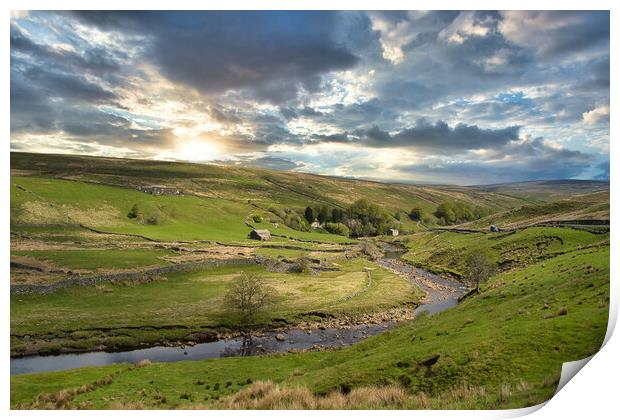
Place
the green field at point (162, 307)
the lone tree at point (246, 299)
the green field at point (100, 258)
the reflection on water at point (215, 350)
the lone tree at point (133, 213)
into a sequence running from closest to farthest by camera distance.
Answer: the reflection on water at point (215, 350) < the green field at point (162, 307) < the lone tree at point (246, 299) < the green field at point (100, 258) < the lone tree at point (133, 213)

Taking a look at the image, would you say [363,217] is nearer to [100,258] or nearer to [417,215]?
[417,215]

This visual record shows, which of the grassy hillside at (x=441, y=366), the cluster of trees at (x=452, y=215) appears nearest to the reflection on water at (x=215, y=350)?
the grassy hillside at (x=441, y=366)

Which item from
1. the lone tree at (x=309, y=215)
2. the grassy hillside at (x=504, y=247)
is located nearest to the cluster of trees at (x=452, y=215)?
the grassy hillside at (x=504, y=247)

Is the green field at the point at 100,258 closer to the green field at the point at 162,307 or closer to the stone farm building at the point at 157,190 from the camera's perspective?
the green field at the point at 162,307

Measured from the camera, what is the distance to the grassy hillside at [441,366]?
42.7 feet

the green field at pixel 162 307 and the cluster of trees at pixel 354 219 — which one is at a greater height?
the cluster of trees at pixel 354 219

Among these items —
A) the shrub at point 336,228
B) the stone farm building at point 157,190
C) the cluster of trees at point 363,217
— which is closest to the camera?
the stone farm building at point 157,190

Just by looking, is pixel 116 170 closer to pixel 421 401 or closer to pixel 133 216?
pixel 133 216

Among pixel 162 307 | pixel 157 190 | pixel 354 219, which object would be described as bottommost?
pixel 162 307

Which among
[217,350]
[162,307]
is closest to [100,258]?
[162,307]

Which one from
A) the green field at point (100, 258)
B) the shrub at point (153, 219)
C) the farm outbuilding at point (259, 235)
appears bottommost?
the green field at point (100, 258)

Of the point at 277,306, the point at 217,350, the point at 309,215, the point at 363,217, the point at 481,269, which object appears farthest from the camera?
the point at 363,217

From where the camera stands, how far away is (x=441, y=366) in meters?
14.4

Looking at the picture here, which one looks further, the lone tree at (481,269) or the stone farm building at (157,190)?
the stone farm building at (157,190)
